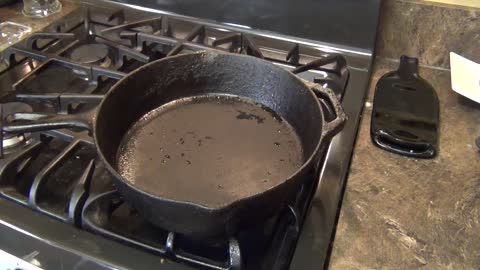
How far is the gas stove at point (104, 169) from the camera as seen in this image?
0.47 meters

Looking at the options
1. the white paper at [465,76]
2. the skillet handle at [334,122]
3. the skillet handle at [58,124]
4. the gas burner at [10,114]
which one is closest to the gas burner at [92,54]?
the gas burner at [10,114]

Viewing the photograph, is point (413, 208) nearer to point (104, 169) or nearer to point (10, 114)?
point (104, 169)

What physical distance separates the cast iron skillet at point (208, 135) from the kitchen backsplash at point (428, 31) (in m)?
0.29

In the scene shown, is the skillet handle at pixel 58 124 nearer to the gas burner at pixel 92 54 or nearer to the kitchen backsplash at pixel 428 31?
the gas burner at pixel 92 54

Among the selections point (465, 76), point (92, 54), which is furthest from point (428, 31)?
point (92, 54)

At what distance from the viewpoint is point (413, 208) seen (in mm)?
539

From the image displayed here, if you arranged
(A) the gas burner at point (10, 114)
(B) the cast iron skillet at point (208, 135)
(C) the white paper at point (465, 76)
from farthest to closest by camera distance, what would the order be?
(C) the white paper at point (465, 76)
(A) the gas burner at point (10, 114)
(B) the cast iron skillet at point (208, 135)

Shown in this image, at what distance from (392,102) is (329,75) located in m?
0.11

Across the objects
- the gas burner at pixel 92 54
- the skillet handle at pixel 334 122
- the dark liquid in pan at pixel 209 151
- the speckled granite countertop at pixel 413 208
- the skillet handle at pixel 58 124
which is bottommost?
the speckled granite countertop at pixel 413 208

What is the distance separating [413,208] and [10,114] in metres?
0.53

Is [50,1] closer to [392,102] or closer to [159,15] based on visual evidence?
[159,15]

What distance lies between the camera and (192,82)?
2.19 ft

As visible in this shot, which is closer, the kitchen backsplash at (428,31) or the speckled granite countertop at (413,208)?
the speckled granite countertop at (413,208)

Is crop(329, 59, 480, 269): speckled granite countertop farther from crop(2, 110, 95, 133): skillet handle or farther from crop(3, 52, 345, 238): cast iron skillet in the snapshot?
crop(2, 110, 95, 133): skillet handle
